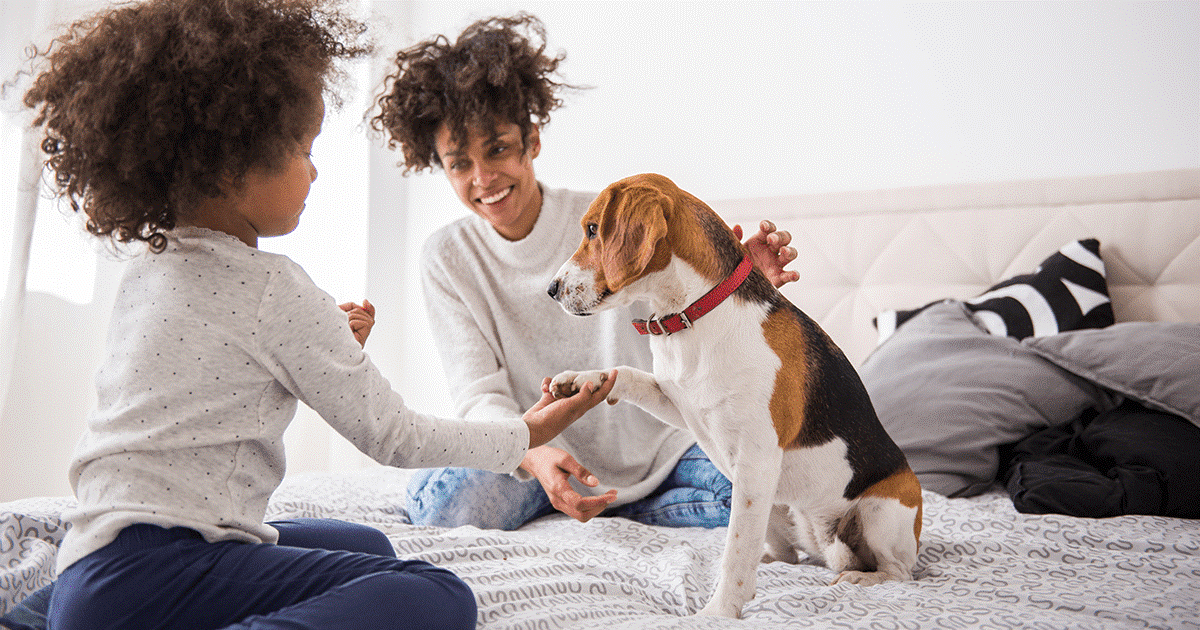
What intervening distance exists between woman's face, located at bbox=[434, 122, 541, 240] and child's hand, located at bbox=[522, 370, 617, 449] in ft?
2.45

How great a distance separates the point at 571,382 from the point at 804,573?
22.9 inches

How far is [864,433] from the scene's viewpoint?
138 cm

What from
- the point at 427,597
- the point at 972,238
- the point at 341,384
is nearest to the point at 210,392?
the point at 341,384

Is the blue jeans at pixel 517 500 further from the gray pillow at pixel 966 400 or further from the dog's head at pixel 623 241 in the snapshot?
the dog's head at pixel 623 241

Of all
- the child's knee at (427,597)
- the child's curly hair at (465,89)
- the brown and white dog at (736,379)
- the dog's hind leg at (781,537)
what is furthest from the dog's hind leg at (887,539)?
the child's curly hair at (465,89)

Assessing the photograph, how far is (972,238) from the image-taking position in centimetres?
250

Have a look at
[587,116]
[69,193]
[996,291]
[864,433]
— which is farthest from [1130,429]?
[587,116]

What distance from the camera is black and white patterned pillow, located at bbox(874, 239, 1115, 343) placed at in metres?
2.16

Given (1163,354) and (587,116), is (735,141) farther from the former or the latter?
(1163,354)

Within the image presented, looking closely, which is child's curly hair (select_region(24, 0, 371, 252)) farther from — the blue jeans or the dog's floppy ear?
the blue jeans

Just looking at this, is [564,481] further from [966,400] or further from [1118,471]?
[1118,471]

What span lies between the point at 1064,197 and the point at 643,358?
4.96 feet

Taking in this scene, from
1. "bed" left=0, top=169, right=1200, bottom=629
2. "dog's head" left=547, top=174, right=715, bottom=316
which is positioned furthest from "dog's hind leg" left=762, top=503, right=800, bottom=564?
"dog's head" left=547, top=174, right=715, bottom=316

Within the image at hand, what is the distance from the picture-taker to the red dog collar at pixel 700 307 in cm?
121
